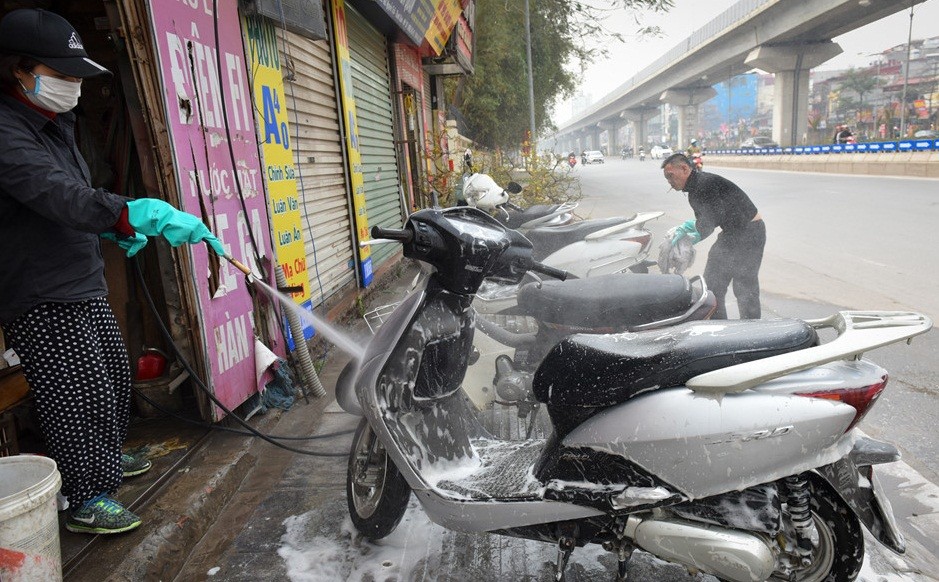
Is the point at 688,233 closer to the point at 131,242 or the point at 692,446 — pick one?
the point at 692,446

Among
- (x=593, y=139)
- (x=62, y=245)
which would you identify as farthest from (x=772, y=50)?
(x=593, y=139)

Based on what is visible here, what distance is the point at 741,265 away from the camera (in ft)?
15.7

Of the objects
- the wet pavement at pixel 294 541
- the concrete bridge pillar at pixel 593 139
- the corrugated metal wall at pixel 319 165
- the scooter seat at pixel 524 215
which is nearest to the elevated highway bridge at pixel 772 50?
the scooter seat at pixel 524 215

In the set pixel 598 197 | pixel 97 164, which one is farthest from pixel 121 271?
pixel 598 197

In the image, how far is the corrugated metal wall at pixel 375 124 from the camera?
736 centimetres

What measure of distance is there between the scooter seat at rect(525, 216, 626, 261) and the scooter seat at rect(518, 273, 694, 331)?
2053 mm

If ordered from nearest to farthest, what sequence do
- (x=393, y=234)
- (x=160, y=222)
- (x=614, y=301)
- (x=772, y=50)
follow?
(x=393, y=234), (x=160, y=222), (x=614, y=301), (x=772, y=50)

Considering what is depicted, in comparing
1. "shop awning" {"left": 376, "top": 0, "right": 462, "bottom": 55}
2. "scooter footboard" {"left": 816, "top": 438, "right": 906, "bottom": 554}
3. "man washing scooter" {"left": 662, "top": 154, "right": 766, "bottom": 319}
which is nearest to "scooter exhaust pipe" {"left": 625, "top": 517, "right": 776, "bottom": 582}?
"scooter footboard" {"left": 816, "top": 438, "right": 906, "bottom": 554}

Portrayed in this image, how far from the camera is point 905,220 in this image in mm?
9805

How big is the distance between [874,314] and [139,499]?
9.54 ft

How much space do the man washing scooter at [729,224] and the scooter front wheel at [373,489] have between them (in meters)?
2.96

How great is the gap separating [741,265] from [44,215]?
14.3 ft

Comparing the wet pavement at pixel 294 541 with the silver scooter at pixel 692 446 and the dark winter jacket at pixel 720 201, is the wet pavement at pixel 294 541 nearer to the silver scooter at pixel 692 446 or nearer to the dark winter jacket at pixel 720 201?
the silver scooter at pixel 692 446

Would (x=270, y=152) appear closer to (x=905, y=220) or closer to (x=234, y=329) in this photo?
(x=234, y=329)
